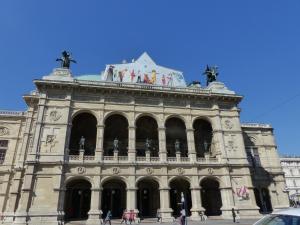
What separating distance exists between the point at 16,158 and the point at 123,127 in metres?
14.0

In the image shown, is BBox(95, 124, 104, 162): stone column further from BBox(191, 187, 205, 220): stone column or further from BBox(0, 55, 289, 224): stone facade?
BBox(191, 187, 205, 220): stone column

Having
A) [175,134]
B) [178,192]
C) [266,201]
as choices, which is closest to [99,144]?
[175,134]

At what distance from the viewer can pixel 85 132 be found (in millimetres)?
30875

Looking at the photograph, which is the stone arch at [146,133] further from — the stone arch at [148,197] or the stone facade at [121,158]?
the stone arch at [148,197]

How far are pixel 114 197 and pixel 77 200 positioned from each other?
4.15 metres

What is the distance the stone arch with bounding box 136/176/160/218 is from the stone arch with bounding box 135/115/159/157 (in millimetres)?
3680

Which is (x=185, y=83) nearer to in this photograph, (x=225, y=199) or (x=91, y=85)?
(x=91, y=85)

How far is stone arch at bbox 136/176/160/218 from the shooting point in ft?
94.6

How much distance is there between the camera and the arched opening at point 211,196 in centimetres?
3072

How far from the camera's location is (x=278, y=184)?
3547 cm

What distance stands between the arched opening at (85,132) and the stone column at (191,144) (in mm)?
11612

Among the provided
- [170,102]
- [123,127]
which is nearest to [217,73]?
[170,102]

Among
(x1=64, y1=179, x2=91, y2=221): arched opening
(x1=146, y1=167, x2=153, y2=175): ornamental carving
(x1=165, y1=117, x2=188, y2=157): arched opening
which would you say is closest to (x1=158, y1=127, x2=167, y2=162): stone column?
(x1=146, y1=167, x2=153, y2=175): ornamental carving

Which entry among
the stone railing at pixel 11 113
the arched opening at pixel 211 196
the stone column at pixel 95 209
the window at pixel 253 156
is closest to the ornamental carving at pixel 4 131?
the stone railing at pixel 11 113
